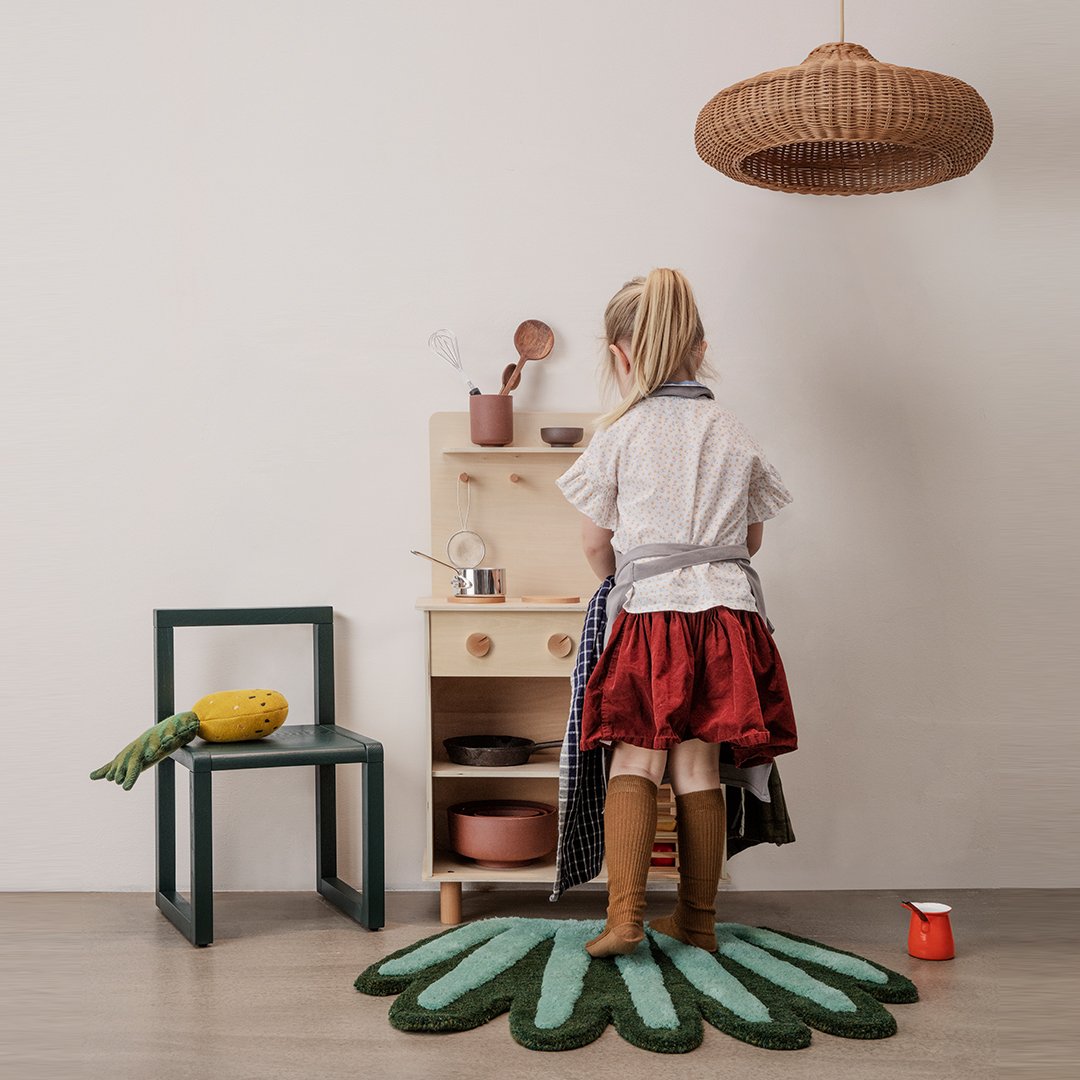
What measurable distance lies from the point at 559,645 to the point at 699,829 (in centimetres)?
53

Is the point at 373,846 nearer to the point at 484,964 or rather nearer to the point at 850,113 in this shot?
the point at 484,964

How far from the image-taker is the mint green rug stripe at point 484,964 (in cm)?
207

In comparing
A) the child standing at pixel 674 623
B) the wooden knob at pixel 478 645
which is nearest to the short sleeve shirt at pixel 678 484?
the child standing at pixel 674 623

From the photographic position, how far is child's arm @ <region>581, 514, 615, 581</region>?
2.41 m

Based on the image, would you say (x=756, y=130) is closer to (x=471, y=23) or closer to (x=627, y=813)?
(x=471, y=23)

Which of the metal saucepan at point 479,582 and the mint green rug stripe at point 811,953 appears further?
the metal saucepan at point 479,582

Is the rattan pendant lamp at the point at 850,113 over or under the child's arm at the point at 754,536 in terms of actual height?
over

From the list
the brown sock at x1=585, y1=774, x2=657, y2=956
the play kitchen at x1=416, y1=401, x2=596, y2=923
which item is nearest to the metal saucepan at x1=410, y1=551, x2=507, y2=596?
the play kitchen at x1=416, y1=401, x2=596, y2=923

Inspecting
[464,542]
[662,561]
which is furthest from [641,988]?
[464,542]

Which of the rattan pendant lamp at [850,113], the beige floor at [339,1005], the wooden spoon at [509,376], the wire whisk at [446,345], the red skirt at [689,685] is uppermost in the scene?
the rattan pendant lamp at [850,113]

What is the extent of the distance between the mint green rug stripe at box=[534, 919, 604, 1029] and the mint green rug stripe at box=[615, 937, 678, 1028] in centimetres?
8

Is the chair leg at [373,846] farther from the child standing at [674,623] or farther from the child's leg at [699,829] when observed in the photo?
the child's leg at [699,829]

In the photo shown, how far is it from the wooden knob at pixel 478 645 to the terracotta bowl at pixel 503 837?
366 millimetres

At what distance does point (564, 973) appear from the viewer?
2168mm
